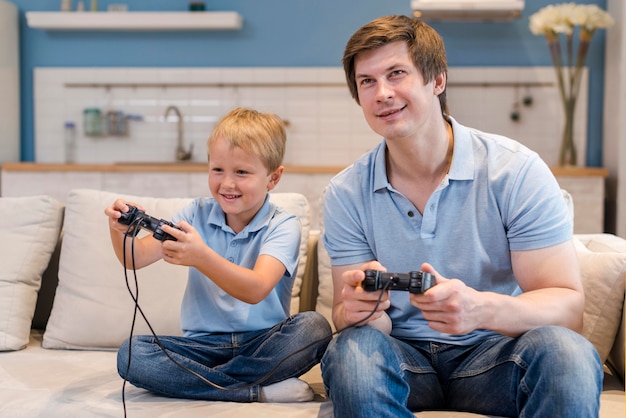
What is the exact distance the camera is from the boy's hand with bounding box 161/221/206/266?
5.12ft

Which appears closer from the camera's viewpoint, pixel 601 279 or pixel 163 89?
pixel 601 279

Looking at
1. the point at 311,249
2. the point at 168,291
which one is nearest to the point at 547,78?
the point at 311,249

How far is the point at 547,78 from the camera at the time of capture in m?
4.68

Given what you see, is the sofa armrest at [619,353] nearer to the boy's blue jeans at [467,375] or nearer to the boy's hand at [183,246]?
the boy's blue jeans at [467,375]

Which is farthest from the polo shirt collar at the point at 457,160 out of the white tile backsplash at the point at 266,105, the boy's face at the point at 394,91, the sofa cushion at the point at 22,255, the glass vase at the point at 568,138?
the white tile backsplash at the point at 266,105

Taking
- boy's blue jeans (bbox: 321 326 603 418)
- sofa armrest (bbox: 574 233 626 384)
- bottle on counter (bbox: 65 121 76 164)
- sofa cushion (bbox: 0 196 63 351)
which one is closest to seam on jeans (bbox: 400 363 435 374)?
boy's blue jeans (bbox: 321 326 603 418)

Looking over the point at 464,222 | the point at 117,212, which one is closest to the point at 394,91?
the point at 464,222

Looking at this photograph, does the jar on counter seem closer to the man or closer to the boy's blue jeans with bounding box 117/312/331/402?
the boy's blue jeans with bounding box 117/312/331/402

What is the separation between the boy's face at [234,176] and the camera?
1.80m

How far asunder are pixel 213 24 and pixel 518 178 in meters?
3.45

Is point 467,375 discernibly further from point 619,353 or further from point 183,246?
point 183,246

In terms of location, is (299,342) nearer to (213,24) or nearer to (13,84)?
(213,24)

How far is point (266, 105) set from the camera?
485 centimetres

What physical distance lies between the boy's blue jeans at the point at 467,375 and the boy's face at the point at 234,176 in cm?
47
